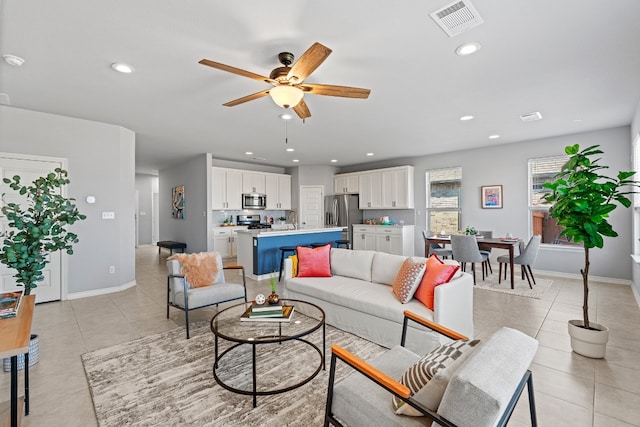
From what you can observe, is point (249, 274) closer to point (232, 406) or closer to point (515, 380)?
point (232, 406)

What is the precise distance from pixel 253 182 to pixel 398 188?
400 centimetres

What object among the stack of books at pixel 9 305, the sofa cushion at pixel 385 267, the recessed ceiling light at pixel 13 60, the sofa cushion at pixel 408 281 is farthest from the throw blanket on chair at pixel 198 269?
the recessed ceiling light at pixel 13 60

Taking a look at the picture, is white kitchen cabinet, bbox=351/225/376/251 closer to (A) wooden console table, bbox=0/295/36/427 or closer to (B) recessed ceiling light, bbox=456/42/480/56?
(B) recessed ceiling light, bbox=456/42/480/56

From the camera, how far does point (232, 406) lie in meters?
1.93

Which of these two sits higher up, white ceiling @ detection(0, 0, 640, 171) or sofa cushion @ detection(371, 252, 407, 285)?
white ceiling @ detection(0, 0, 640, 171)

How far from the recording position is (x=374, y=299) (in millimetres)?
2832

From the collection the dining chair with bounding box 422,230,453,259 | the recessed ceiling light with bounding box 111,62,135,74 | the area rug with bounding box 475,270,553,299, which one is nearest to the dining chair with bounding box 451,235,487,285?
the area rug with bounding box 475,270,553,299

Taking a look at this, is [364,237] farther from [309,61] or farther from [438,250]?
[309,61]

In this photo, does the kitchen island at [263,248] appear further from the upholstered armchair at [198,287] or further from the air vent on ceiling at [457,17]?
the air vent on ceiling at [457,17]

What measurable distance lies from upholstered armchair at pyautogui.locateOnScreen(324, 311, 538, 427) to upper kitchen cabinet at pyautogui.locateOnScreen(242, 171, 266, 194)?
7.09m

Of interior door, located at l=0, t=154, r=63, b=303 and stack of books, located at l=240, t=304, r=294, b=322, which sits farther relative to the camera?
interior door, located at l=0, t=154, r=63, b=303

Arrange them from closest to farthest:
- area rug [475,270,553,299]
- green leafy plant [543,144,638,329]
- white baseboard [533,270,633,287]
A: green leafy plant [543,144,638,329], area rug [475,270,553,299], white baseboard [533,270,633,287]

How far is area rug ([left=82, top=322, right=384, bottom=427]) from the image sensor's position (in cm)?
183

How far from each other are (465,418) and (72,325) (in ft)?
13.4
